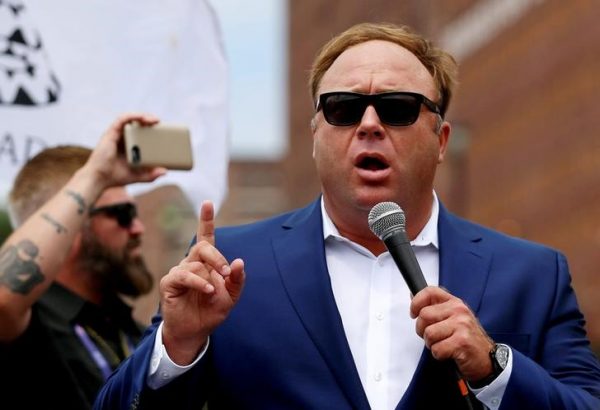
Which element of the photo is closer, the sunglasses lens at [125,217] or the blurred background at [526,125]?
the sunglasses lens at [125,217]

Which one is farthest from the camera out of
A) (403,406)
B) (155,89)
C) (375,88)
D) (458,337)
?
(155,89)

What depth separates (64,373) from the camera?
5.14 meters

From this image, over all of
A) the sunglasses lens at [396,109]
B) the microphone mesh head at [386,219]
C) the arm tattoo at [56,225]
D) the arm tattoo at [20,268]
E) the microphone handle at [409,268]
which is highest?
the sunglasses lens at [396,109]

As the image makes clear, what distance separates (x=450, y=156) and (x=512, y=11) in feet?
30.1

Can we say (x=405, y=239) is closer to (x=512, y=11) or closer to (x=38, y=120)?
(x=38, y=120)

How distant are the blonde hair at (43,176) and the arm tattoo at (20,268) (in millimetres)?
662

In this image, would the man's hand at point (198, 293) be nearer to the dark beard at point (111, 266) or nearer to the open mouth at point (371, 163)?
the open mouth at point (371, 163)

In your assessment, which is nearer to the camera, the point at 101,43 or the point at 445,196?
the point at 101,43

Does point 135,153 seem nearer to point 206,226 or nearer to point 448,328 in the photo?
point 206,226

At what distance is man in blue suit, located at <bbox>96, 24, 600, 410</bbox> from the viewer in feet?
12.5

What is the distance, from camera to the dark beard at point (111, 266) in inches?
242

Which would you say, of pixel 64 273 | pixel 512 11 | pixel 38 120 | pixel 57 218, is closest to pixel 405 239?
pixel 57 218

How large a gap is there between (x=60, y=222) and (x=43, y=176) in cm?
74

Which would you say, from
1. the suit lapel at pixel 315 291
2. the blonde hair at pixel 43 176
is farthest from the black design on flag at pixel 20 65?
the suit lapel at pixel 315 291
